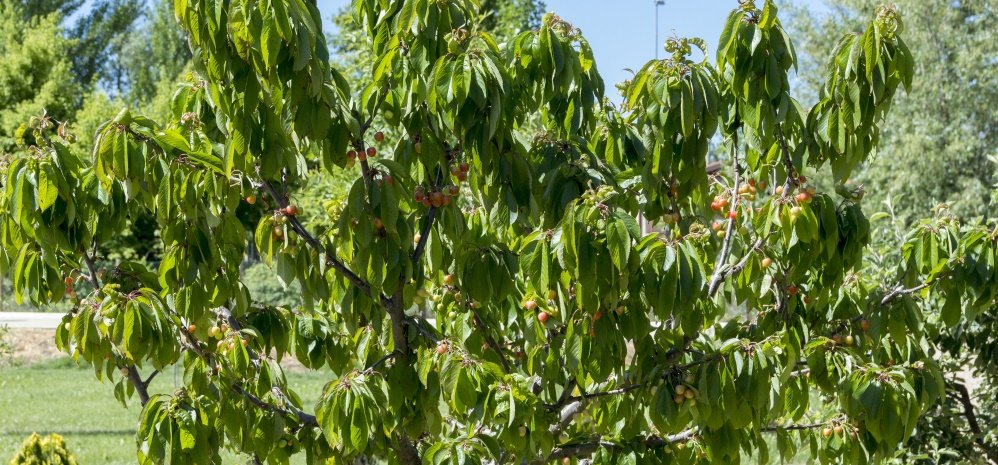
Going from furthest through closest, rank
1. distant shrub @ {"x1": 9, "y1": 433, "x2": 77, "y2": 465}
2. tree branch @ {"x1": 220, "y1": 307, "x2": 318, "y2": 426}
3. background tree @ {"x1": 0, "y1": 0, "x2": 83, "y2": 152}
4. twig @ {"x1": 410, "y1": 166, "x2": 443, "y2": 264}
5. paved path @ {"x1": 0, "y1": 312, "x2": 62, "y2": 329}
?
background tree @ {"x1": 0, "y1": 0, "x2": 83, "y2": 152} < paved path @ {"x1": 0, "y1": 312, "x2": 62, "y2": 329} < distant shrub @ {"x1": 9, "y1": 433, "x2": 77, "y2": 465} < tree branch @ {"x1": 220, "y1": 307, "x2": 318, "y2": 426} < twig @ {"x1": 410, "y1": 166, "x2": 443, "y2": 264}

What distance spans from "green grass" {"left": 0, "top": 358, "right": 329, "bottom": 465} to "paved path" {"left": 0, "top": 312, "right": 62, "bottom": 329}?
9.15ft

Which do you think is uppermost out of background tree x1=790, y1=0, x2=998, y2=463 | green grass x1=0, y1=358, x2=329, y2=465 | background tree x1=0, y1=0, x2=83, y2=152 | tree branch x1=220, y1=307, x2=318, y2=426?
background tree x1=0, y1=0, x2=83, y2=152

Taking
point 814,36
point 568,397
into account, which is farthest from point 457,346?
point 814,36

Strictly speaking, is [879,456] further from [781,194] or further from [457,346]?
[457,346]

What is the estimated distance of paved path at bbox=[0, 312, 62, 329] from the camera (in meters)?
19.2

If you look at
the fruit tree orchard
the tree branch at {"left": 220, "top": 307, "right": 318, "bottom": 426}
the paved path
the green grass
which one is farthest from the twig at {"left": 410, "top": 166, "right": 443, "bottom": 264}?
the paved path

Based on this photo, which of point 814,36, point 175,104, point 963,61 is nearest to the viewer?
point 175,104

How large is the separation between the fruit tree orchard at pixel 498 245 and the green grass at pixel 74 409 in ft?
16.1

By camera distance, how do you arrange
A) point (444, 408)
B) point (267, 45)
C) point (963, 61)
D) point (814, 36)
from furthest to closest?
point (814, 36) < point (963, 61) < point (444, 408) < point (267, 45)

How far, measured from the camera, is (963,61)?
19.6 meters

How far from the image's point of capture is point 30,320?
2166 cm

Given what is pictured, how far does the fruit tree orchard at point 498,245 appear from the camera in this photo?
108 inches

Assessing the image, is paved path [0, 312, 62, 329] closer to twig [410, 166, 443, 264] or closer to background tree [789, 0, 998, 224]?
background tree [789, 0, 998, 224]

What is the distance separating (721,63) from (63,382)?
13674mm
